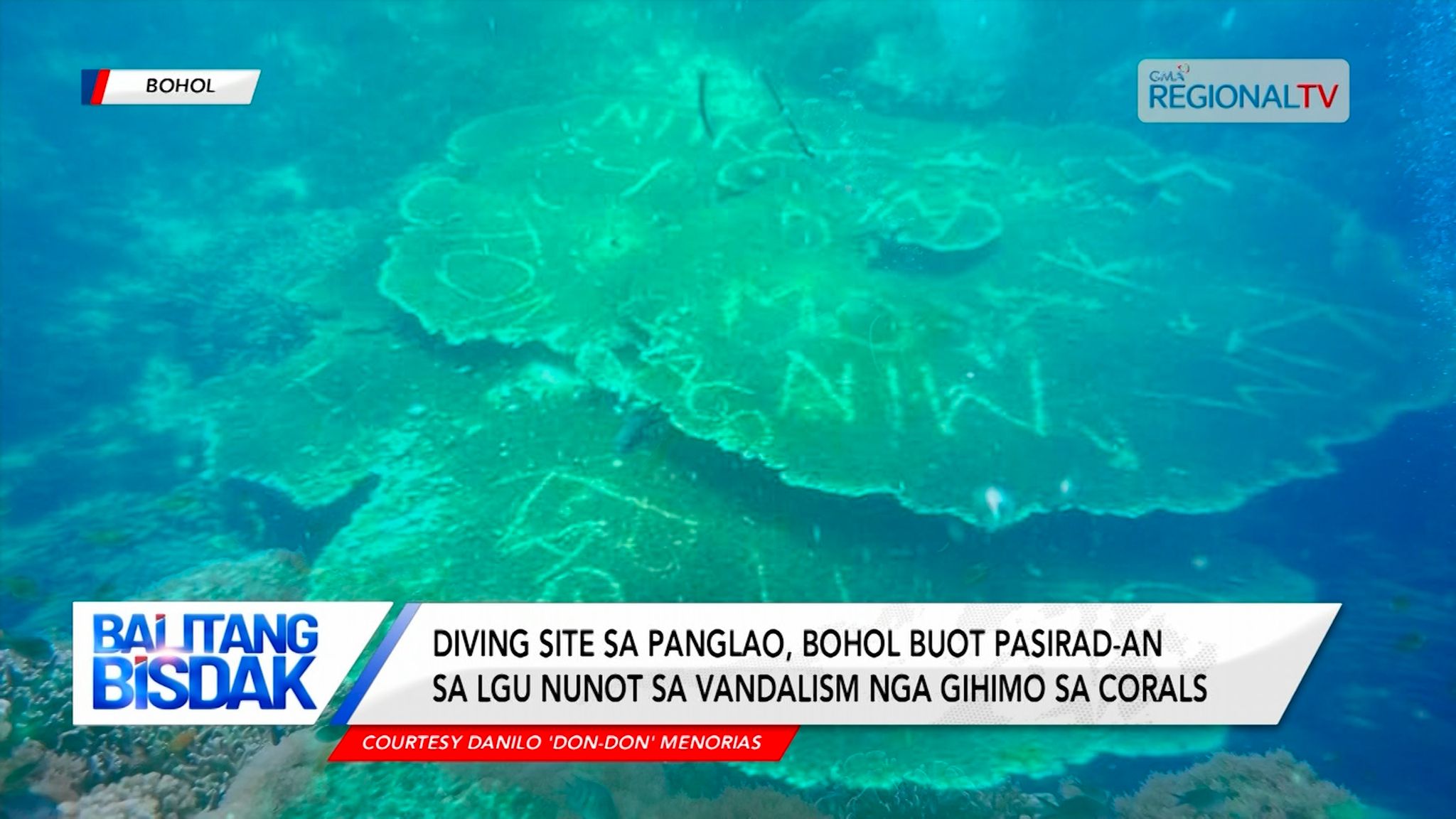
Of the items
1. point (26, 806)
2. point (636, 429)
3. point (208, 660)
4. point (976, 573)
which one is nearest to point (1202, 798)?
point (976, 573)

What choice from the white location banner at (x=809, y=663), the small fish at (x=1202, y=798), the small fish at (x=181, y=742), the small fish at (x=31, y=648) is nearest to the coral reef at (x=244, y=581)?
the small fish at (x=31, y=648)

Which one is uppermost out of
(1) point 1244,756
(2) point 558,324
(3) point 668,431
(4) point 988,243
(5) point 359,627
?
(4) point 988,243

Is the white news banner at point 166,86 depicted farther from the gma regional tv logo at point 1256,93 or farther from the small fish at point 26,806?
the gma regional tv logo at point 1256,93

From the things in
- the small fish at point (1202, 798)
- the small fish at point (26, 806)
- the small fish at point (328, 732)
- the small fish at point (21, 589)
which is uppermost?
the small fish at point (21, 589)

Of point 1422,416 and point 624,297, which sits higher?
point 624,297

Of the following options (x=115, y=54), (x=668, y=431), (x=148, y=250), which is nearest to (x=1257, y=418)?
(x=668, y=431)

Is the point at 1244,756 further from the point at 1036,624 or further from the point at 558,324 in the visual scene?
the point at 558,324
